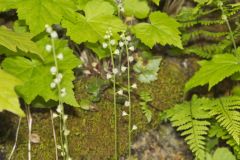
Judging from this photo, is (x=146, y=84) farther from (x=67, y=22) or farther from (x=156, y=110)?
(x=67, y=22)

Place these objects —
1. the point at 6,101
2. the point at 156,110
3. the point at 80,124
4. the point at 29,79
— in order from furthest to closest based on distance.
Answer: the point at 156,110 < the point at 80,124 < the point at 29,79 < the point at 6,101

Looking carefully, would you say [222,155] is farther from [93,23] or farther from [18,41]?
[18,41]

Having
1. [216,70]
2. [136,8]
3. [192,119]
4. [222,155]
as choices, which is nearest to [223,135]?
[222,155]

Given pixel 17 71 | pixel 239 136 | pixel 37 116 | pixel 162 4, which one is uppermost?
pixel 162 4

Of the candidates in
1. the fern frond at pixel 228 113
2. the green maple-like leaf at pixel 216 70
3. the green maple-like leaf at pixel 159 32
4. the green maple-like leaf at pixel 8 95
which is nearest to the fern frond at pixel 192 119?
the fern frond at pixel 228 113

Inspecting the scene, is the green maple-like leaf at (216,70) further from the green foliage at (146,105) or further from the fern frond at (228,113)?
the green foliage at (146,105)

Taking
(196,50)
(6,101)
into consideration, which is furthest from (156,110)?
(6,101)

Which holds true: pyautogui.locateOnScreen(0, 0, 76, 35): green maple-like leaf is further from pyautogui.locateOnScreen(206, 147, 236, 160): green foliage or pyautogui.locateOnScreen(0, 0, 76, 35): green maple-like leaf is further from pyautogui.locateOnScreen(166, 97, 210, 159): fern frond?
pyautogui.locateOnScreen(206, 147, 236, 160): green foliage
